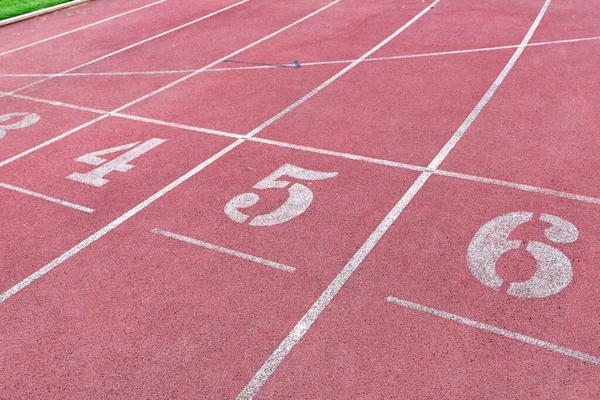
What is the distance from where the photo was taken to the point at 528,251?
257 inches

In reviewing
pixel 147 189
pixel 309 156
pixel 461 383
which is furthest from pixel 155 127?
pixel 461 383

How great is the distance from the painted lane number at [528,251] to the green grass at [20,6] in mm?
17371

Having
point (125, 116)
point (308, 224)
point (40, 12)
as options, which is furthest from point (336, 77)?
point (40, 12)

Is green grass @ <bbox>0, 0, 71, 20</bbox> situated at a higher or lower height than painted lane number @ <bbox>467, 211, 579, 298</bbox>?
higher

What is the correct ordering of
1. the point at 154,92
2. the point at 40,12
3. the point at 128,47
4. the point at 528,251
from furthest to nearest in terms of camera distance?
the point at 40,12
the point at 128,47
the point at 154,92
the point at 528,251

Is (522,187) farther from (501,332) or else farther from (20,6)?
(20,6)

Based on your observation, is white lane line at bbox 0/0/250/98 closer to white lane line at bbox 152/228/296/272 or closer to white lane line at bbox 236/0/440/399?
white lane line at bbox 152/228/296/272

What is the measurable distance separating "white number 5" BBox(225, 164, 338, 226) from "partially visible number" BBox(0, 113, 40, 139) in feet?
17.4

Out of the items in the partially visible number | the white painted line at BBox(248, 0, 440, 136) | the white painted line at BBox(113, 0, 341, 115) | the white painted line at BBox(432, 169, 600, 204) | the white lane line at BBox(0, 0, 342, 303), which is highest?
the partially visible number

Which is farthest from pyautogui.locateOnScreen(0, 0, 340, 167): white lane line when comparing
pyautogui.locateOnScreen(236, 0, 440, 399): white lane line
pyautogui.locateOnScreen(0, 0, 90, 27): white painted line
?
pyautogui.locateOnScreen(0, 0, 90, 27): white painted line

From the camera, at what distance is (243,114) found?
1064cm

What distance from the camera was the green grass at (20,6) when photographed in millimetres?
18812

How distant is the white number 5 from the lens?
24.5ft

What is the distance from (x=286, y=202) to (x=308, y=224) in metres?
0.62
